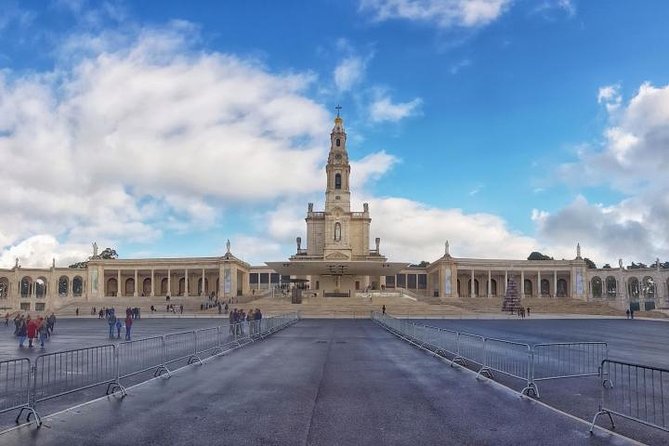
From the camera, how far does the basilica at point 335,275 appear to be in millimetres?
89125

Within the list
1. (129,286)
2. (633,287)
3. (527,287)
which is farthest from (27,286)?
(633,287)

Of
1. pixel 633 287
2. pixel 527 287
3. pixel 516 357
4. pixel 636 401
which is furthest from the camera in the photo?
pixel 633 287

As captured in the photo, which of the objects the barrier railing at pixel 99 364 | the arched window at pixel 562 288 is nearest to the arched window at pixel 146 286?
the arched window at pixel 562 288

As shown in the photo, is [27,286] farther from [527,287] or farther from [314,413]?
[314,413]

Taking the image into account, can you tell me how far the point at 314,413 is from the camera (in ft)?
32.5

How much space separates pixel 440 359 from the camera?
61.4 ft

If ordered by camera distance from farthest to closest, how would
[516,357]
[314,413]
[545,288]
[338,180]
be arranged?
[545,288]
[338,180]
[516,357]
[314,413]

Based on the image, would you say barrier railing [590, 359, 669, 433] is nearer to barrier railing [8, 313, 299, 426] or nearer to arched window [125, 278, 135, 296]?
barrier railing [8, 313, 299, 426]

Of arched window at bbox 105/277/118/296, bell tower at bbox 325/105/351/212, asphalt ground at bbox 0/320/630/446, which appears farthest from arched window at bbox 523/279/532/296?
asphalt ground at bbox 0/320/630/446

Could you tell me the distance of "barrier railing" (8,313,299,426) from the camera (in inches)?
433

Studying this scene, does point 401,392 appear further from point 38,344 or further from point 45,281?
point 45,281

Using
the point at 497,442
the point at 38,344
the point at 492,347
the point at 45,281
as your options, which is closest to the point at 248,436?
the point at 497,442

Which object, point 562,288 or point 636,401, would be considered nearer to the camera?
point 636,401

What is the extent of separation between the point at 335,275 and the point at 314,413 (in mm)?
78097
